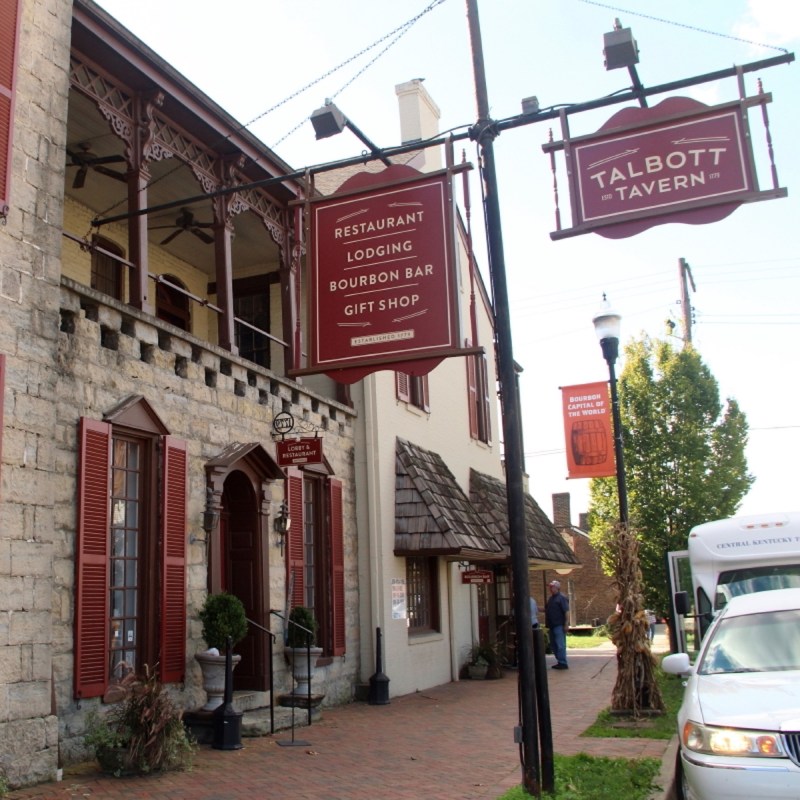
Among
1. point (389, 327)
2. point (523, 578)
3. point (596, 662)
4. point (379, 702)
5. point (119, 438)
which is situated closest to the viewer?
point (523, 578)

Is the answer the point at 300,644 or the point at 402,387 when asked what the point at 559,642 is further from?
the point at 300,644

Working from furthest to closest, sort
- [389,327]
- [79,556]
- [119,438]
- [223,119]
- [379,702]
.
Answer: [379,702], [223,119], [119,438], [79,556], [389,327]

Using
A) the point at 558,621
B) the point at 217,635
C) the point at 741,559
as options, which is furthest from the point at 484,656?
the point at 217,635

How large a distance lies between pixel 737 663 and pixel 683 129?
3.91 metres

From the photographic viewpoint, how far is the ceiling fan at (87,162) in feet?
38.6

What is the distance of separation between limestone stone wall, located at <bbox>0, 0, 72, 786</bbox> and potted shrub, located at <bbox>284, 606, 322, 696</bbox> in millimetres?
4214

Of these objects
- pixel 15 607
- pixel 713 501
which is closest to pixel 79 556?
pixel 15 607

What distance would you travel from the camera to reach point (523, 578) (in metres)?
7.07

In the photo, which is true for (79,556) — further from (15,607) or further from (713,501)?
(713,501)

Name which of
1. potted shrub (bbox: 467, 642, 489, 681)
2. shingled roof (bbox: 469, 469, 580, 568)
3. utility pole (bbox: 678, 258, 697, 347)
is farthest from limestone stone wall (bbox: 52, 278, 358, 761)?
utility pole (bbox: 678, 258, 697, 347)

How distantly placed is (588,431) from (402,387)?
10.7 ft

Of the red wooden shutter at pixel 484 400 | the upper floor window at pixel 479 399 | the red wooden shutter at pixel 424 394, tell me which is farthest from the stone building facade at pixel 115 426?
the red wooden shutter at pixel 484 400

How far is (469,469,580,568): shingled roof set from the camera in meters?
18.0

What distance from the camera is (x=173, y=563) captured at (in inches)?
386
